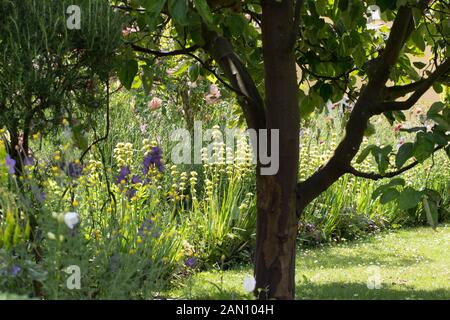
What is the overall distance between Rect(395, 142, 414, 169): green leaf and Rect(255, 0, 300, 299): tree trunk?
777 millimetres

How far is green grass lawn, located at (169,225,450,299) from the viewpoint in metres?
5.13

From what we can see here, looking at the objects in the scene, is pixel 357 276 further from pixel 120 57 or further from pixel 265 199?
pixel 120 57

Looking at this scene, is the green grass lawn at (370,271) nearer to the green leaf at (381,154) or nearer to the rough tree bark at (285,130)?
the rough tree bark at (285,130)

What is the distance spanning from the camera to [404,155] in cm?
314

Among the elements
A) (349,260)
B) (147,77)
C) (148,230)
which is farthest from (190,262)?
(349,260)

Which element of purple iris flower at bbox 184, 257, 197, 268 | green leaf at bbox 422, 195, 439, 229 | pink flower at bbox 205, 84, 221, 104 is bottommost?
purple iris flower at bbox 184, 257, 197, 268

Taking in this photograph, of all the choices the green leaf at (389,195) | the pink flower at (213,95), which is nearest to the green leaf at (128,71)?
the green leaf at (389,195)

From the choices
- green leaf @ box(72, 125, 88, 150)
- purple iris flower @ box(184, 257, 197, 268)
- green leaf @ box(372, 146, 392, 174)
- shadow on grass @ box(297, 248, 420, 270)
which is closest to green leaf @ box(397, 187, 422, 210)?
green leaf @ box(372, 146, 392, 174)

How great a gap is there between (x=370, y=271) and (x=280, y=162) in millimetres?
2530

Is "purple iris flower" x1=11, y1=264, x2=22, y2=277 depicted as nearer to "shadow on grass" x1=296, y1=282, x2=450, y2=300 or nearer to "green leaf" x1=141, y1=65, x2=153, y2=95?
"green leaf" x1=141, y1=65, x2=153, y2=95

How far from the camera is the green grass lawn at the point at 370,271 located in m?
5.13

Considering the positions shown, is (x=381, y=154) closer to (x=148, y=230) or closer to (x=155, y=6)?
(x=155, y=6)
